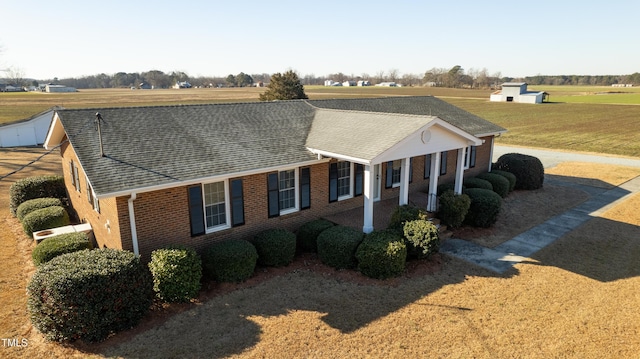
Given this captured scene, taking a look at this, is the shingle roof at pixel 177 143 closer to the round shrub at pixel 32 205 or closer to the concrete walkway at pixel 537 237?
the round shrub at pixel 32 205

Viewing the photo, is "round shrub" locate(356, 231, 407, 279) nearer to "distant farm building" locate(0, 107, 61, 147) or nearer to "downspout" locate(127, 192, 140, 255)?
"downspout" locate(127, 192, 140, 255)

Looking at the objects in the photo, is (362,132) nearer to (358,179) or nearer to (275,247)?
(358,179)

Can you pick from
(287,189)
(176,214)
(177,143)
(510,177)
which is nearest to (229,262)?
(176,214)

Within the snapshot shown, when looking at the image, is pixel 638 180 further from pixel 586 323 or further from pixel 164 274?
pixel 164 274

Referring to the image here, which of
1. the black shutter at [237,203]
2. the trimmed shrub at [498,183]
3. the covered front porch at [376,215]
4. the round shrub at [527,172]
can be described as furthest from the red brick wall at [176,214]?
the round shrub at [527,172]

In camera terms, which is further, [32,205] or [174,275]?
[32,205]

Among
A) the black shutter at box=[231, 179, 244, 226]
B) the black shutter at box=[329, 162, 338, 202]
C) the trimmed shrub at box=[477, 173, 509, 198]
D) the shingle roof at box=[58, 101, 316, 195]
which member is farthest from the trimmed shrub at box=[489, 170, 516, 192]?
the black shutter at box=[231, 179, 244, 226]

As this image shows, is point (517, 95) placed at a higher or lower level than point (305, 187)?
higher

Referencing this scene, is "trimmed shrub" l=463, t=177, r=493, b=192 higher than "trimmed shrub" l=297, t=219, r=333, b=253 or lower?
higher

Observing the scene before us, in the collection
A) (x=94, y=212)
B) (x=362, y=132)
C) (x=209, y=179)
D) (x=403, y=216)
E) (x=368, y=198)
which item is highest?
(x=362, y=132)
